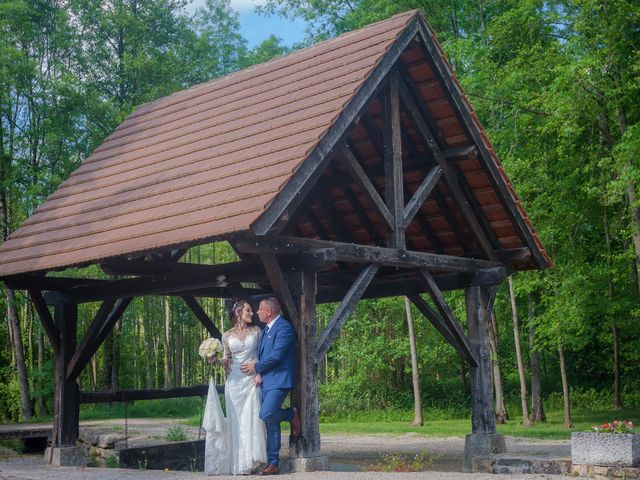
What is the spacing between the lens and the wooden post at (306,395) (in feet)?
27.1

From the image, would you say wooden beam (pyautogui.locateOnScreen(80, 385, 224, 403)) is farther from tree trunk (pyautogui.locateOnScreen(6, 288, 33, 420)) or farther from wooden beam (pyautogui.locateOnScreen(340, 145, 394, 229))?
tree trunk (pyautogui.locateOnScreen(6, 288, 33, 420))

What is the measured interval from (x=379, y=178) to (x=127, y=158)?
357 centimetres

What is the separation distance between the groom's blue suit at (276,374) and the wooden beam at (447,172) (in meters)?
3.28

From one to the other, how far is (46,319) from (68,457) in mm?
1807

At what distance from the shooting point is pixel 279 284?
819 centimetres

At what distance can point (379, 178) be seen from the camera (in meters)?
11.8

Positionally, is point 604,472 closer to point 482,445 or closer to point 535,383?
point 482,445

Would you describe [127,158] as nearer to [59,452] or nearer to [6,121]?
[59,452]

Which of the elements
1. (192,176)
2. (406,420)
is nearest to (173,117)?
(192,176)

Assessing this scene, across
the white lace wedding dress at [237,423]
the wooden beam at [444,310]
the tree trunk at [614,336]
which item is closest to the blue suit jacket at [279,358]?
the white lace wedding dress at [237,423]

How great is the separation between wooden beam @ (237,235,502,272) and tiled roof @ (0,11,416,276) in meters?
0.43

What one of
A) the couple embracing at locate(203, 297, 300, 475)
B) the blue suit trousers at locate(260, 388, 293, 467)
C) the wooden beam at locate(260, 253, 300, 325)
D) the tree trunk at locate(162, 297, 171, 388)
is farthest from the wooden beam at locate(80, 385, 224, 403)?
the tree trunk at locate(162, 297, 171, 388)

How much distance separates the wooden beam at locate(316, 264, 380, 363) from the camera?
8.45 m

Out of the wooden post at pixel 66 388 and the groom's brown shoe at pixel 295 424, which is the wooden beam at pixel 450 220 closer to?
the groom's brown shoe at pixel 295 424
